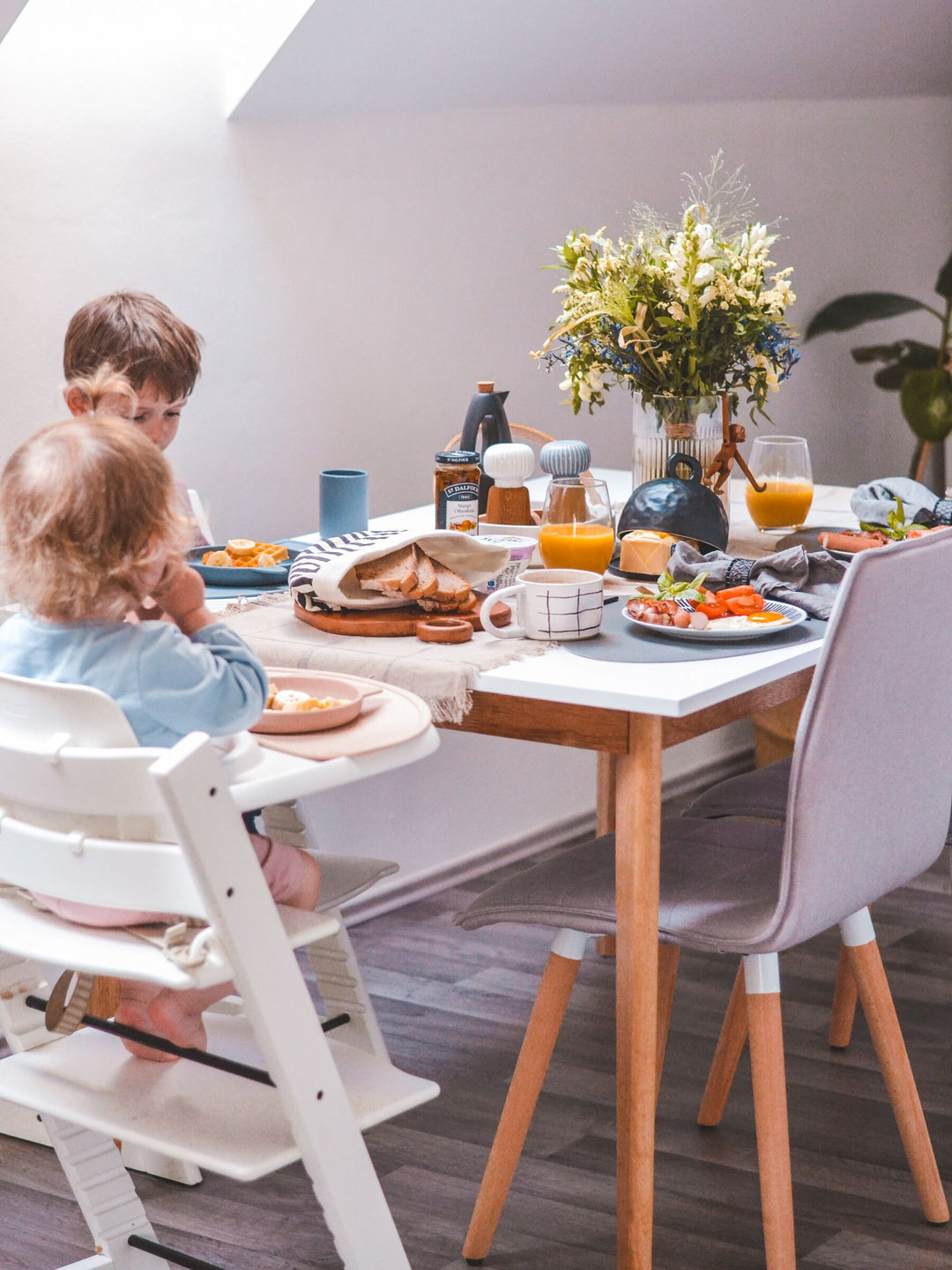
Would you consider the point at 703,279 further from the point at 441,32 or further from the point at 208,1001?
the point at 208,1001

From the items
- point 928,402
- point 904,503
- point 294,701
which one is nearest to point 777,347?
point 904,503

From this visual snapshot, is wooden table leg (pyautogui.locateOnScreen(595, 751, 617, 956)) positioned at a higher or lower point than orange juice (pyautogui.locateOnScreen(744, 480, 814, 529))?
lower

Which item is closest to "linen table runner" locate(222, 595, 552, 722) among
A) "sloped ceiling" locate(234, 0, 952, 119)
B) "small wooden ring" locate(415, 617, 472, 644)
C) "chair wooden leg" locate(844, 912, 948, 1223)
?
"small wooden ring" locate(415, 617, 472, 644)

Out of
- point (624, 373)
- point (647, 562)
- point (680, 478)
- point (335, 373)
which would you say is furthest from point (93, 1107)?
point (335, 373)

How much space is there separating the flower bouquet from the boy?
549 millimetres

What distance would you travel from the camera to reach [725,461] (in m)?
2.46

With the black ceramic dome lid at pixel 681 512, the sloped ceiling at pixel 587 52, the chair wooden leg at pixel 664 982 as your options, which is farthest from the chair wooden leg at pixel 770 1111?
the sloped ceiling at pixel 587 52

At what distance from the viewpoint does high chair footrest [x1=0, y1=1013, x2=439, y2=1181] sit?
1.41m

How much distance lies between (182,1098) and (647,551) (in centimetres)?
105

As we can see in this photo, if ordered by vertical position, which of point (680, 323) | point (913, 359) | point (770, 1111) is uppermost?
point (680, 323)

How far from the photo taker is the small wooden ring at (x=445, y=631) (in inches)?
73.2

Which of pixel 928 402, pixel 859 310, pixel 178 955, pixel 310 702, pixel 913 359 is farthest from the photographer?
pixel 913 359

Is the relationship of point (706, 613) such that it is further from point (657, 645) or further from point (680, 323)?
point (680, 323)

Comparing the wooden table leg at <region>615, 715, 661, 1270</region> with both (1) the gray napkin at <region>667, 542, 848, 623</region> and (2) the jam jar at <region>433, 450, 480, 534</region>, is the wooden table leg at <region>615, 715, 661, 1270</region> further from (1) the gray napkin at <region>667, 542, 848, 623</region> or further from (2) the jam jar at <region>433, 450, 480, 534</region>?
(2) the jam jar at <region>433, 450, 480, 534</region>
